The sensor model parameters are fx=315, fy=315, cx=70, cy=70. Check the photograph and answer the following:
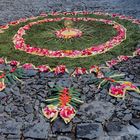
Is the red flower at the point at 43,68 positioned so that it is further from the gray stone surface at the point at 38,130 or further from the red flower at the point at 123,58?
the gray stone surface at the point at 38,130

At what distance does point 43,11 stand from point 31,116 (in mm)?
6921

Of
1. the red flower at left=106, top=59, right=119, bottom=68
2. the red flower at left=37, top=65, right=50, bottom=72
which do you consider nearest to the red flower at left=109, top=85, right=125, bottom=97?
the red flower at left=106, top=59, right=119, bottom=68

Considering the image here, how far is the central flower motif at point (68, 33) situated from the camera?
29.1ft

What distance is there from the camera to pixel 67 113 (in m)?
5.50

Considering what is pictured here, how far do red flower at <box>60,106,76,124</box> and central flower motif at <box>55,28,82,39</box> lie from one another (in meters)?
3.57

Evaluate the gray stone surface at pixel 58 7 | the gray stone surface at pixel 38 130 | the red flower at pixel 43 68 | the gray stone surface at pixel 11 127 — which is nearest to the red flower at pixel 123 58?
the red flower at pixel 43 68

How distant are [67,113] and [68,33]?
157 inches

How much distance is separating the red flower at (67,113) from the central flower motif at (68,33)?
3.57 meters

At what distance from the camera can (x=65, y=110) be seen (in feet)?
18.2

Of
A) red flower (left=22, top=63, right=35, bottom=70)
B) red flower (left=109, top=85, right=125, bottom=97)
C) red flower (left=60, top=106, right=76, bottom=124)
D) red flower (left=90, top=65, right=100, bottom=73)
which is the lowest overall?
red flower (left=22, top=63, right=35, bottom=70)

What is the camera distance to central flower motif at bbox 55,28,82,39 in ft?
29.1

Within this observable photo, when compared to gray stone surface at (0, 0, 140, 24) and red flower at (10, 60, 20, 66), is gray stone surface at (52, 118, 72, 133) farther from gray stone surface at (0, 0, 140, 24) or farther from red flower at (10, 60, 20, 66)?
gray stone surface at (0, 0, 140, 24)

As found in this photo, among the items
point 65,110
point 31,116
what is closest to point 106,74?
point 65,110

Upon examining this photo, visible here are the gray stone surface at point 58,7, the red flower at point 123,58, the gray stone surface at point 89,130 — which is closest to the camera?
the gray stone surface at point 89,130
